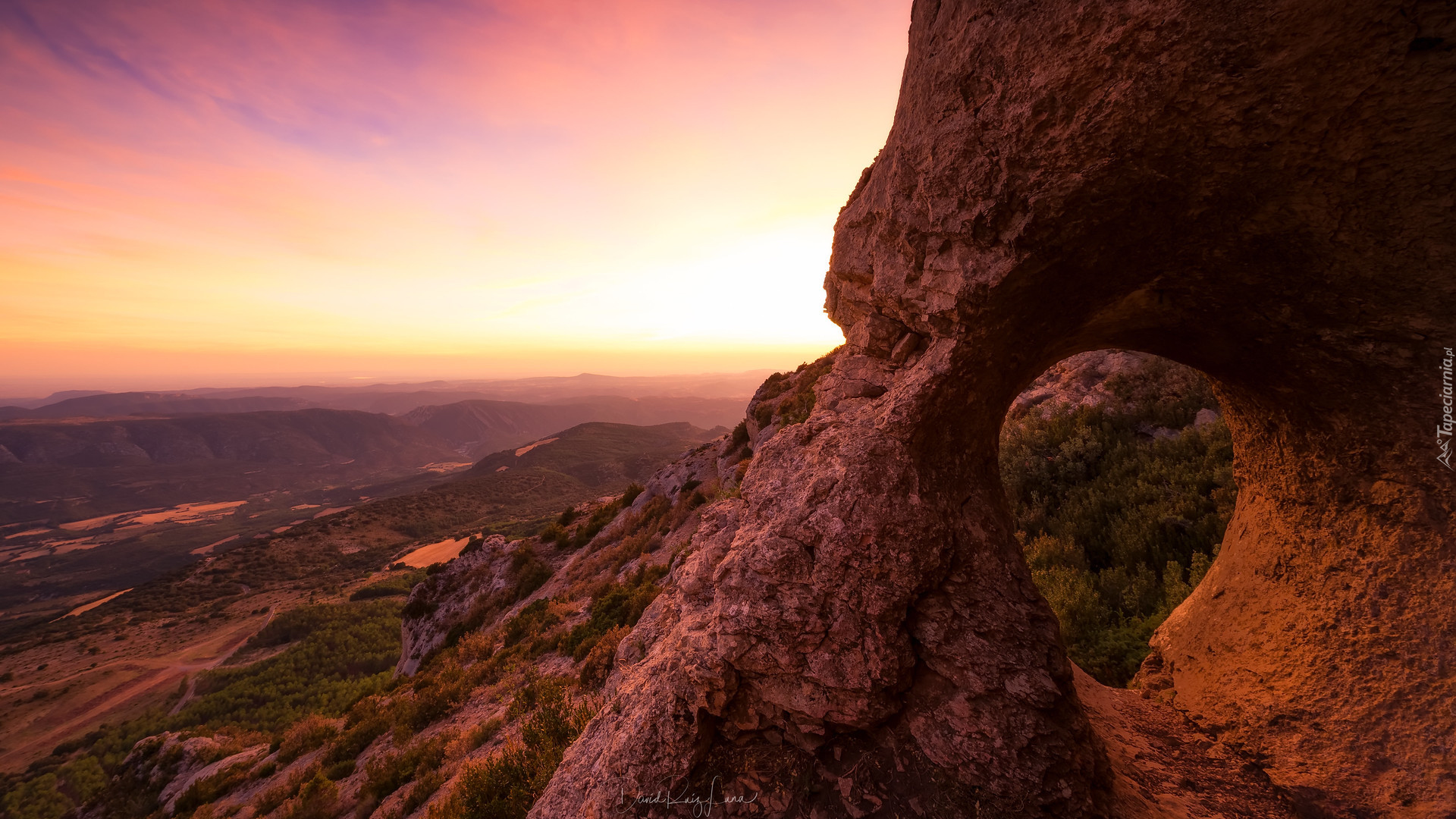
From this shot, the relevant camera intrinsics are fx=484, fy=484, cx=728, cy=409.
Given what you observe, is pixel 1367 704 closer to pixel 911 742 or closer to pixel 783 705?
pixel 911 742

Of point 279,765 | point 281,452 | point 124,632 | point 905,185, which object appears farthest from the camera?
point 281,452

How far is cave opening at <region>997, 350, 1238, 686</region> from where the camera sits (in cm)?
667

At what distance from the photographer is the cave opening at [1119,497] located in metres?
6.67

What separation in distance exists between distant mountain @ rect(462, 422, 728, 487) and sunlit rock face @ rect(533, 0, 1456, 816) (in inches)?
3398

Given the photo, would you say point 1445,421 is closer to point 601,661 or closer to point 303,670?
point 601,661

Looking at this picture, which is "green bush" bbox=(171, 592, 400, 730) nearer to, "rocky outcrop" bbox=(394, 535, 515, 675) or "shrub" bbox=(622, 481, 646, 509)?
"rocky outcrop" bbox=(394, 535, 515, 675)

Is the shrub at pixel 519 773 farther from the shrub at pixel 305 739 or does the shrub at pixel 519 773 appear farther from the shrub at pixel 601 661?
the shrub at pixel 305 739

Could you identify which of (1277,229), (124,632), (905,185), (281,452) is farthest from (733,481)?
(281,452)

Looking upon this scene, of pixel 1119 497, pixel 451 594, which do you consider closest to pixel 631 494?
pixel 451 594

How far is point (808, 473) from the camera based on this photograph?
169 inches

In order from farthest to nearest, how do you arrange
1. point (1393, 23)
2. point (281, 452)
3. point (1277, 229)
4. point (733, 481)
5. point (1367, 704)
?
point (281, 452) < point (733, 481) < point (1367, 704) < point (1277, 229) < point (1393, 23)

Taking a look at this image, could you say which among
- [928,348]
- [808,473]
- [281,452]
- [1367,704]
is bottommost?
[281,452]

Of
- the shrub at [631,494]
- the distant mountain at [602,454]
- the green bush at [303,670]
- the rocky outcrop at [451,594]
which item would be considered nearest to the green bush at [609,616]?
Result: the rocky outcrop at [451,594]

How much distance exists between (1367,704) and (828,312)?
17.6ft
